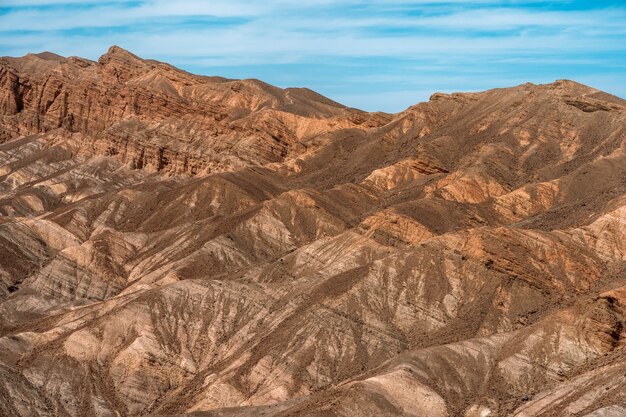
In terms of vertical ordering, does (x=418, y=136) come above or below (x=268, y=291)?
above

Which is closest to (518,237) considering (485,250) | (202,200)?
(485,250)

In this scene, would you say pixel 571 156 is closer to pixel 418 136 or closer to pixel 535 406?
pixel 418 136

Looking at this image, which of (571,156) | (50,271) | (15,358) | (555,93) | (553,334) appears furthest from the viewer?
(555,93)

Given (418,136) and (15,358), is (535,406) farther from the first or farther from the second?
(418,136)

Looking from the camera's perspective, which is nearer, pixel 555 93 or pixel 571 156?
pixel 571 156

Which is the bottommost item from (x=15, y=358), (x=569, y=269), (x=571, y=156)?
(x=15, y=358)

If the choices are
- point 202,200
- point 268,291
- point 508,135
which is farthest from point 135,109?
point 268,291

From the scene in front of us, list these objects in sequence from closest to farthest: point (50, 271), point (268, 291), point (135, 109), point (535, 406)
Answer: point (535, 406) < point (268, 291) < point (50, 271) < point (135, 109)
